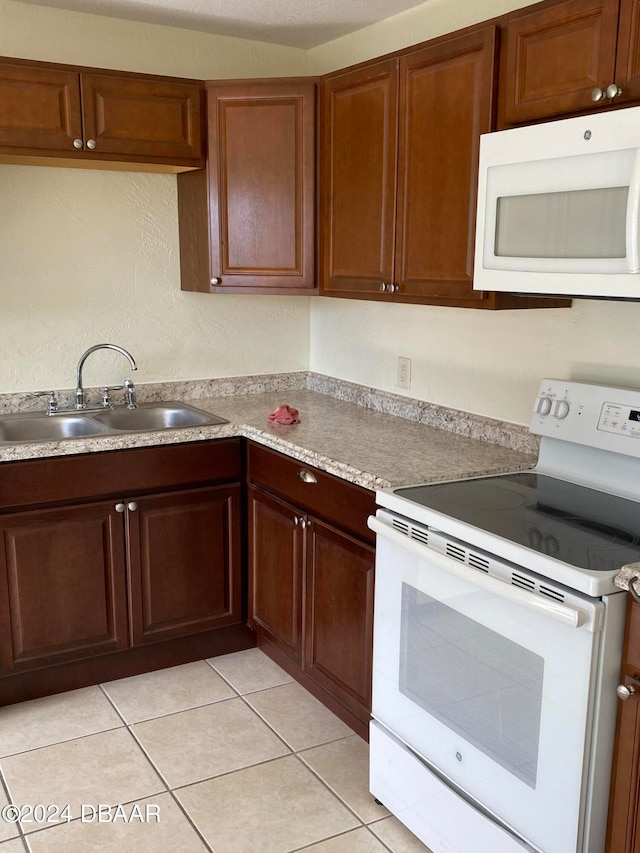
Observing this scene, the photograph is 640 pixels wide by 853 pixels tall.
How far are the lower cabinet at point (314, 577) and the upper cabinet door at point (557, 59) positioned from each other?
3.49 ft

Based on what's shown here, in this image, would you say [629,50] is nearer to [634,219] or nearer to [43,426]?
[634,219]

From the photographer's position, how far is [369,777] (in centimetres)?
229

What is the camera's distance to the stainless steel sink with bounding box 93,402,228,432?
3109mm

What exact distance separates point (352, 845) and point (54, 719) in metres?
1.09

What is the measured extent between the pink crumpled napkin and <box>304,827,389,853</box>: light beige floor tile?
4.28ft

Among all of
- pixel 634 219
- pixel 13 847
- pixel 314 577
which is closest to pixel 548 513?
pixel 634 219

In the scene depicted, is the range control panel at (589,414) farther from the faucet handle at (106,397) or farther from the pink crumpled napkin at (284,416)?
the faucet handle at (106,397)

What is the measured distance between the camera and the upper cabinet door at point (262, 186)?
2916mm

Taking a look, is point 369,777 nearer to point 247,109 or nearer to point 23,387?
point 23,387

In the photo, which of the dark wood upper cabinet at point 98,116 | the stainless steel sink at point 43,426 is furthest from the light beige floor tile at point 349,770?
the dark wood upper cabinet at point 98,116

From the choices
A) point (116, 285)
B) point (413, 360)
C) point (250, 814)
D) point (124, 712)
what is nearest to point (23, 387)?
point (116, 285)

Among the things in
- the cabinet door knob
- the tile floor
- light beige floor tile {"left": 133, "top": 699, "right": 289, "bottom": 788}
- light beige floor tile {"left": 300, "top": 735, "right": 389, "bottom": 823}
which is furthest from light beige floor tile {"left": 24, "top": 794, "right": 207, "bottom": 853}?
the cabinet door knob

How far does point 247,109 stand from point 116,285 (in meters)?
0.83

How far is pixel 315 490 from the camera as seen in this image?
250cm
